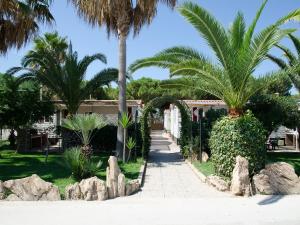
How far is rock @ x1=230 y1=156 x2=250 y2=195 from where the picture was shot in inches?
376

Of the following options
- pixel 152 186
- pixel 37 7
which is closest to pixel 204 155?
pixel 152 186

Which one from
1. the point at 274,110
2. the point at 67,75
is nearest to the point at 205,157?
the point at 274,110

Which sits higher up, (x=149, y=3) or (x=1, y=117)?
(x=149, y=3)

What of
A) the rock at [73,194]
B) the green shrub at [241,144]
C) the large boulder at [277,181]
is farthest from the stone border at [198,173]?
the rock at [73,194]

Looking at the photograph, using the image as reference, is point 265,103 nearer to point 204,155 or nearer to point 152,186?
point 204,155

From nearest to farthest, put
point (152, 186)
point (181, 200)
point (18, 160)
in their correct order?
1. point (181, 200)
2. point (152, 186)
3. point (18, 160)

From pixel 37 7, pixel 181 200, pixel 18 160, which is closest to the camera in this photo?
pixel 181 200

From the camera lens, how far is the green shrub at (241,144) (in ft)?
34.5

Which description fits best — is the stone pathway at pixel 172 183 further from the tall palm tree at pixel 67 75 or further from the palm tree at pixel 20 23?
the palm tree at pixel 20 23

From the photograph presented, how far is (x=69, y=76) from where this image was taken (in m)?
18.3

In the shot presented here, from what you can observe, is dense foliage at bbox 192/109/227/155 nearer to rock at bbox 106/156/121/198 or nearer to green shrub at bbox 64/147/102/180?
green shrub at bbox 64/147/102/180

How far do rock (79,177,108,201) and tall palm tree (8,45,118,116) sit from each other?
32.1 feet

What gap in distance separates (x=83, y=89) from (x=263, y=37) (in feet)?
35.0

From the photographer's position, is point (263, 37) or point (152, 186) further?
point (152, 186)
